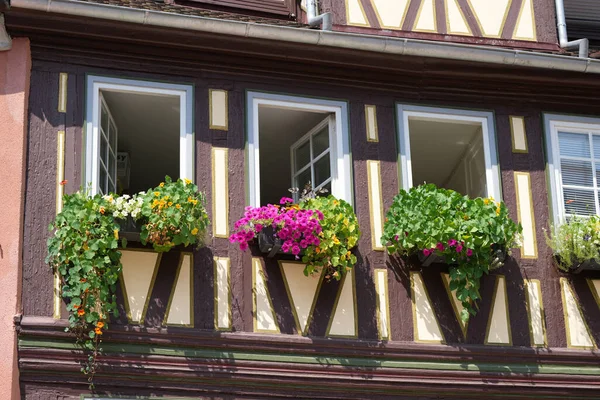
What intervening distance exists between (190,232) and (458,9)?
3.68 metres

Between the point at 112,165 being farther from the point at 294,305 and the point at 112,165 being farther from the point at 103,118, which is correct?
the point at 294,305

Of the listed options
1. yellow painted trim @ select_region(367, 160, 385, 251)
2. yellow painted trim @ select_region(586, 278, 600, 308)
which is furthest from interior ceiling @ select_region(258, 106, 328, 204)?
yellow painted trim @ select_region(586, 278, 600, 308)

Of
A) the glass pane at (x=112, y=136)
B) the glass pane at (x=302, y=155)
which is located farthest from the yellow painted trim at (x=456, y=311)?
the glass pane at (x=112, y=136)

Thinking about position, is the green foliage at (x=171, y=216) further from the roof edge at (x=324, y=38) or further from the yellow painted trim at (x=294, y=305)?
the roof edge at (x=324, y=38)

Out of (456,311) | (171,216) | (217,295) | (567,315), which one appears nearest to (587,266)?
(567,315)

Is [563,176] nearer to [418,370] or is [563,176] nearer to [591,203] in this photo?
[591,203]

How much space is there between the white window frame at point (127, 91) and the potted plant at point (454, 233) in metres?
1.74

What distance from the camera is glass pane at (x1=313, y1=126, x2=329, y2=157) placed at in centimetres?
1249

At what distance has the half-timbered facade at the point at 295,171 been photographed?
11.2m

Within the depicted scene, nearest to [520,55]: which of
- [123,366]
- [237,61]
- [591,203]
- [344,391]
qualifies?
[591,203]

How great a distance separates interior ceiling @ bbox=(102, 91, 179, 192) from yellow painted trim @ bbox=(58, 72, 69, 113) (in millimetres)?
361

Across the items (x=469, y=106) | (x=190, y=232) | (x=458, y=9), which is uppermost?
(x=458, y=9)

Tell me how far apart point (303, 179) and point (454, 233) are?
5.82ft

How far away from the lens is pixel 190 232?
36.6 feet
